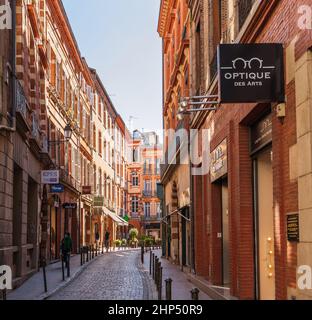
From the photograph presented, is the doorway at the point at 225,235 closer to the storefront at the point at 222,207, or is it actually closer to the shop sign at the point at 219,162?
the storefront at the point at 222,207

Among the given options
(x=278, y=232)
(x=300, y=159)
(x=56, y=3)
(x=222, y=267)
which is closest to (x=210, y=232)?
(x=222, y=267)

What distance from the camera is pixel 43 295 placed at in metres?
17.3

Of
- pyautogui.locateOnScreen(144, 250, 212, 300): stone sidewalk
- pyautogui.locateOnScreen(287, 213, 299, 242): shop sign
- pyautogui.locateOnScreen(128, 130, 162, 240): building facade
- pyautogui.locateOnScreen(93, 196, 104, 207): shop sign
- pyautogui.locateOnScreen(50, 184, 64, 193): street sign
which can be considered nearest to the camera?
pyautogui.locateOnScreen(287, 213, 299, 242): shop sign

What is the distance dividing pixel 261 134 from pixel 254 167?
109 centimetres

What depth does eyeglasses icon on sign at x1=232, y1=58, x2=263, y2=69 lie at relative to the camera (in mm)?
10273

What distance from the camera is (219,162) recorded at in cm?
1712

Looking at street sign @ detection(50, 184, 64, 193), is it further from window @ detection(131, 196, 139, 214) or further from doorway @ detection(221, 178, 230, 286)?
window @ detection(131, 196, 139, 214)

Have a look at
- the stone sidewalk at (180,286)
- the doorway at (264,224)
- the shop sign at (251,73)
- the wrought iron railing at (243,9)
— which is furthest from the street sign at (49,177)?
the shop sign at (251,73)

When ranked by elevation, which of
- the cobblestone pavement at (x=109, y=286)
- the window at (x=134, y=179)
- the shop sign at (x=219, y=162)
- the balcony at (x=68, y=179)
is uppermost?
the window at (x=134, y=179)

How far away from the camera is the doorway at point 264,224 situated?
1304 cm

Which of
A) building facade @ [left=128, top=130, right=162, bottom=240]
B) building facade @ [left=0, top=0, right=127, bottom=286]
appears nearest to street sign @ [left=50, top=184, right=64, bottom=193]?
building facade @ [left=0, top=0, right=127, bottom=286]

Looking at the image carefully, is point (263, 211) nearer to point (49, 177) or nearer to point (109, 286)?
point (109, 286)

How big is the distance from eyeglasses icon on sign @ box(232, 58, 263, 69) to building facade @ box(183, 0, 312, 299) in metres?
0.44

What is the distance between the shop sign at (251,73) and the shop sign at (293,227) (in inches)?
68.8
